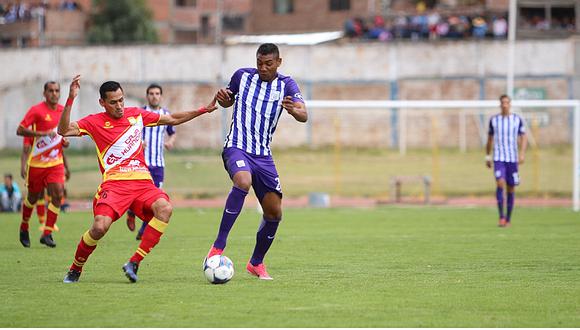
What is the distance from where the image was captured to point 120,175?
11.1 metres

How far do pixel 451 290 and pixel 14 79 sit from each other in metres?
44.3

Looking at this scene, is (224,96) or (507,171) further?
(507,171)

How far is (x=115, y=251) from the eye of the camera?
15.0 m

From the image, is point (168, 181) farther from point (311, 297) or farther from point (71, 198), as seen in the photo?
point (311, 297)

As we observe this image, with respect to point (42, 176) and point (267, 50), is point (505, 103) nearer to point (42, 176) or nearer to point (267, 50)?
point (42, 176)

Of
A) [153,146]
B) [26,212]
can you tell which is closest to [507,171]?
[153,146]

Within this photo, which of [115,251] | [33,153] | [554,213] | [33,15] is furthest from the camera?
[33,15]

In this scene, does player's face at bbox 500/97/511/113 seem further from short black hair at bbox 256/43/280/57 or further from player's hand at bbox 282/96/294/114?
player's hand at bbox 282/96/294/114

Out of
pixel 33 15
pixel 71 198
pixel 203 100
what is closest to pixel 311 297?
pixel 71 198

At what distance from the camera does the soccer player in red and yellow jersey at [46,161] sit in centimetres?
1579

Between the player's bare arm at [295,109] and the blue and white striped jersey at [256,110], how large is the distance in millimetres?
249

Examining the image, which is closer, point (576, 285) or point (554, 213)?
point (576, 285)

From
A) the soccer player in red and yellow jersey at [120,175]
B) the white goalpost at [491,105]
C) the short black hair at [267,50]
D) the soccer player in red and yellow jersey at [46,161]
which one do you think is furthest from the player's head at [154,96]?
the white goalpost at [491,105]

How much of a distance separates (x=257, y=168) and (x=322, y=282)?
54.0 inches
